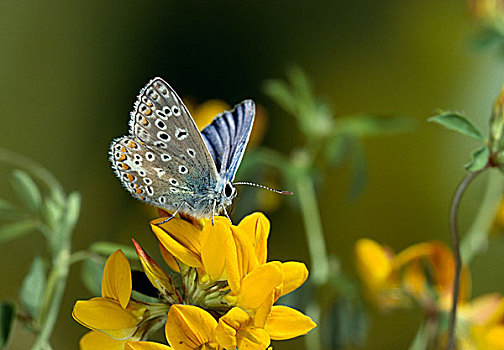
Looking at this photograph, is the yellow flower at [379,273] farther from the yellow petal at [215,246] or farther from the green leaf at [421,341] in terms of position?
the yellow petal at [215,246]

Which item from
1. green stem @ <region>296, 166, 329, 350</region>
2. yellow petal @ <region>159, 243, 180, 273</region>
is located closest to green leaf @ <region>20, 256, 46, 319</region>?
yellow petal @ <region>159, 243, 180, 273</region>

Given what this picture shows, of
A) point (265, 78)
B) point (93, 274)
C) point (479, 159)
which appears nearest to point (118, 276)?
point (93, 274)

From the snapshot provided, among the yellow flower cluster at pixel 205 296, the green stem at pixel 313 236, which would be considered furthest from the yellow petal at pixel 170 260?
the green stem at pixel 313 236

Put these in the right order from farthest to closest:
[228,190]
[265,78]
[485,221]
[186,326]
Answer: [265,78], [485,221], [228,190], [186,326]

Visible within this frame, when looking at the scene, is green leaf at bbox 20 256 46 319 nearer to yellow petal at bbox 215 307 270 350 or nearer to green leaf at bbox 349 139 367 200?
yellow petal at bbox 215 307 270 350

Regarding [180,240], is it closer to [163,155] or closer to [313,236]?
[163,155]

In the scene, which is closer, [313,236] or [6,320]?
[6,320]
